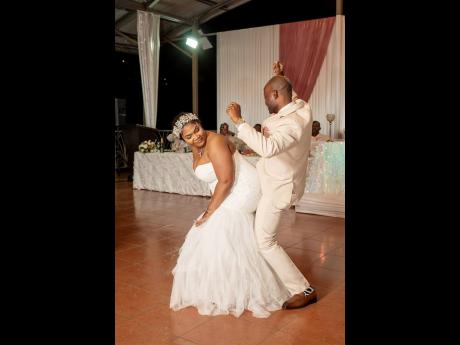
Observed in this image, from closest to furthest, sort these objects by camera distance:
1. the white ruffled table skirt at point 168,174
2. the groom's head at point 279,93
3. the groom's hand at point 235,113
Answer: the groom's hand at point 235,113
the groom's head at point 279,93
the white ruffled table skirt at point 168,174

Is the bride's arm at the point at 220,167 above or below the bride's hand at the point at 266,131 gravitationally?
below

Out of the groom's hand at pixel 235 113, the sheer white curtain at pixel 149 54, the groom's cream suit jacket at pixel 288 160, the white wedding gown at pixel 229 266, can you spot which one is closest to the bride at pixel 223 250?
the white wedding gown at pixel 229 266

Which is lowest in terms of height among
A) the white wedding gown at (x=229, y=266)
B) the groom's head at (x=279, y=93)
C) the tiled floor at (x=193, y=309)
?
the tiled floor at (x=193, y=309)

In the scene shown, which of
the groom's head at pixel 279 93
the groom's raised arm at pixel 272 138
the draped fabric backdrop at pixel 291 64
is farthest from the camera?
the draped fabric backdrop at pixel 291 64

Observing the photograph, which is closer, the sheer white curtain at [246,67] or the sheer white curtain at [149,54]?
the sheer white curtain at [149,54]

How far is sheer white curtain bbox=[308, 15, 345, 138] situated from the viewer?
862 centimetres

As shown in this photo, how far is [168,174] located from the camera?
7.52 metres

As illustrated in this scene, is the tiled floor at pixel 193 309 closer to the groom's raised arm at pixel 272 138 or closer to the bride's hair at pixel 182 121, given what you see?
the groom's raised arm at pixel 272 138

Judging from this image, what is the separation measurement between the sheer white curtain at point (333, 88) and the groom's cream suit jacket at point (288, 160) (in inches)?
259

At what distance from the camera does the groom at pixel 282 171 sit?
217cm
